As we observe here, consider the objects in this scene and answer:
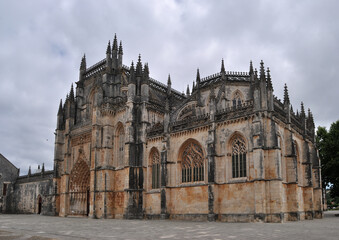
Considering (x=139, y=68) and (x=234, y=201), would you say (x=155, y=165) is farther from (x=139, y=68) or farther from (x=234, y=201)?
(x=139, y=68)

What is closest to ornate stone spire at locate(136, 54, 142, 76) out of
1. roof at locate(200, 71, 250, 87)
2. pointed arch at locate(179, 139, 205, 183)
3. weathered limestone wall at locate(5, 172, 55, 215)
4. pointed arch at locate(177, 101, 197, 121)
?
pointed arch at locate(177, 101, 197, 121)

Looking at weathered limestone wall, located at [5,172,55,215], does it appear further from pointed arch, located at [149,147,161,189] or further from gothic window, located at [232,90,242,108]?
gothic window, located at [232,90,242,108]

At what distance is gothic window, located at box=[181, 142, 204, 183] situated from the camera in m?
29.4

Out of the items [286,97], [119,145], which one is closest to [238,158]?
[286,97]

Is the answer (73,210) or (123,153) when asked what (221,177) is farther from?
(73,210)

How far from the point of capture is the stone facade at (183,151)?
83.3ft

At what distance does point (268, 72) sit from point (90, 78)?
24.9 m

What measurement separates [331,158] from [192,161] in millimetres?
18377

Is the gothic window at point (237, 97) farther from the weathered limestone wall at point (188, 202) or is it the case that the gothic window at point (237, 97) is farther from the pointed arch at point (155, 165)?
the weathered limestone wall at point (188, 202)

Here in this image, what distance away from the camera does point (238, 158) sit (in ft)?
87.7

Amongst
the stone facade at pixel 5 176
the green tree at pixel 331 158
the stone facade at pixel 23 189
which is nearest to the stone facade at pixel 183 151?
the green tree at pixel 331 158

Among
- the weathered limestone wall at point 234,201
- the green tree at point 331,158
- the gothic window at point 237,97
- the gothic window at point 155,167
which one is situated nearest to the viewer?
the weathered limestone wall at point 234,201

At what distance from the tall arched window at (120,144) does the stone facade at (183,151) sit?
11 cm

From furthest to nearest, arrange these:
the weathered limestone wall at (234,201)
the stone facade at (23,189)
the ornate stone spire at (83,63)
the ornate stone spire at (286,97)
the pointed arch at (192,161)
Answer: the stone facade at (23,189), the ornate stone spire at (83,63), the ornate stone spire at (286,97), the pointed arch at (192,161), the weathered limestone wall at (234,201)
